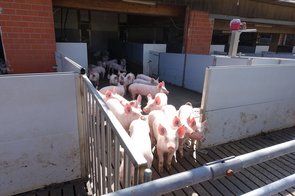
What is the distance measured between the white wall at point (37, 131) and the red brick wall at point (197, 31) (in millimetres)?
6028

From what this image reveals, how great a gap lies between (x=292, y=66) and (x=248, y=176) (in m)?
2.52

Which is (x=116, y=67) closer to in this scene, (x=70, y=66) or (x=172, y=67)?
(x=172, y=67)

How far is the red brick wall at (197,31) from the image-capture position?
7492mm

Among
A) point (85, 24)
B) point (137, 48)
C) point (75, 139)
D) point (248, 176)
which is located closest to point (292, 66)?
point (248, 176)

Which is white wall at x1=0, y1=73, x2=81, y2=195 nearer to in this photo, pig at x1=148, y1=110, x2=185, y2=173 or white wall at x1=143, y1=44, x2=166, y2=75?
pig at x1=148, y1=110, x2=185, y2=173

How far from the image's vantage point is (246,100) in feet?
12.8

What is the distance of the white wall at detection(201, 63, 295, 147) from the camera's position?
11.4 ft

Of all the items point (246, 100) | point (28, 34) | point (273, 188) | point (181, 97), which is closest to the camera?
point (273, 188)

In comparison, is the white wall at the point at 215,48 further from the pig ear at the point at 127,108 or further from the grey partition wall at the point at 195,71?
the pig ear at the point at 127,108

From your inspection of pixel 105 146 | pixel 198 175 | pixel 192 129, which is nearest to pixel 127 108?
pixel 192 129

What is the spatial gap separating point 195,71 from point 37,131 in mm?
5157

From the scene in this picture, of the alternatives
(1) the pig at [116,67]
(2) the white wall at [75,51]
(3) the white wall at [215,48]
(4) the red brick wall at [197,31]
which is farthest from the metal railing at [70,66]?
(3) the white wall at [215,48]

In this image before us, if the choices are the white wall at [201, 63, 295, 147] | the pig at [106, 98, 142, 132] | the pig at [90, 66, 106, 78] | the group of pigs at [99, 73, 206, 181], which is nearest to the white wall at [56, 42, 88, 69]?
the pig at [90, 66, 106, 78]

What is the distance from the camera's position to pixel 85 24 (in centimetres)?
1263
